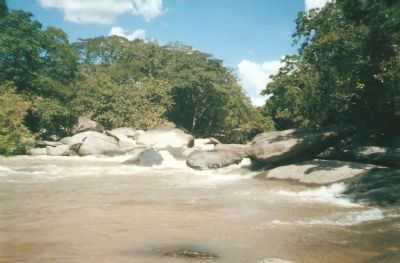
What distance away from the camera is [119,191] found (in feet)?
51.6

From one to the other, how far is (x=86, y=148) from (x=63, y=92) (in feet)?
33.4

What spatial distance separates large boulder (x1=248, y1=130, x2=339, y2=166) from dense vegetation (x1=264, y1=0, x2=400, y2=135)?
1.71 m

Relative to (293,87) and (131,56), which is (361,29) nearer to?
(293,87)

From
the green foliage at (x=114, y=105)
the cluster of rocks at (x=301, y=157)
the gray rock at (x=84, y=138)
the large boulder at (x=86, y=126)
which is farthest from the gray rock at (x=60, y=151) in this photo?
the green foliage at (x=114, y=105)

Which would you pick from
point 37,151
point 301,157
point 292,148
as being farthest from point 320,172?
point 37,151

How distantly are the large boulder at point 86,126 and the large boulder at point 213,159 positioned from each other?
1787cm

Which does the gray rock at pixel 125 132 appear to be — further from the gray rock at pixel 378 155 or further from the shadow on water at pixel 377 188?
the shadow on water at pixel 377 188

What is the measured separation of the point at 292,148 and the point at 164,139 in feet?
52.5

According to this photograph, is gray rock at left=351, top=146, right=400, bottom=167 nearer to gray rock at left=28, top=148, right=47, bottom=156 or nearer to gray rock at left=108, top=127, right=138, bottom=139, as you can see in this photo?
gray rock at left=108, top=127, right=138, bottom=139

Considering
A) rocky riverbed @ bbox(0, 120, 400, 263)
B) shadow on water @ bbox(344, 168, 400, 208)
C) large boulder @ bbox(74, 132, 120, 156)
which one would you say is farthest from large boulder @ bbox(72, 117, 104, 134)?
shadow on water @ bbox(344, 168, 400, 208)

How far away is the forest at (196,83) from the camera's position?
18344 millimetres

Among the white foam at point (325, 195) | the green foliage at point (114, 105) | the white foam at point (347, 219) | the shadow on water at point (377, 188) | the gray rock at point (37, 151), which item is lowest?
the white foam at point (347, 219)

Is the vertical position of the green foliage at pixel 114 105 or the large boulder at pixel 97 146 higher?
the green foliage at pixel 114 105

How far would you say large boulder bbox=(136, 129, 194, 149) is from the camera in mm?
35072
